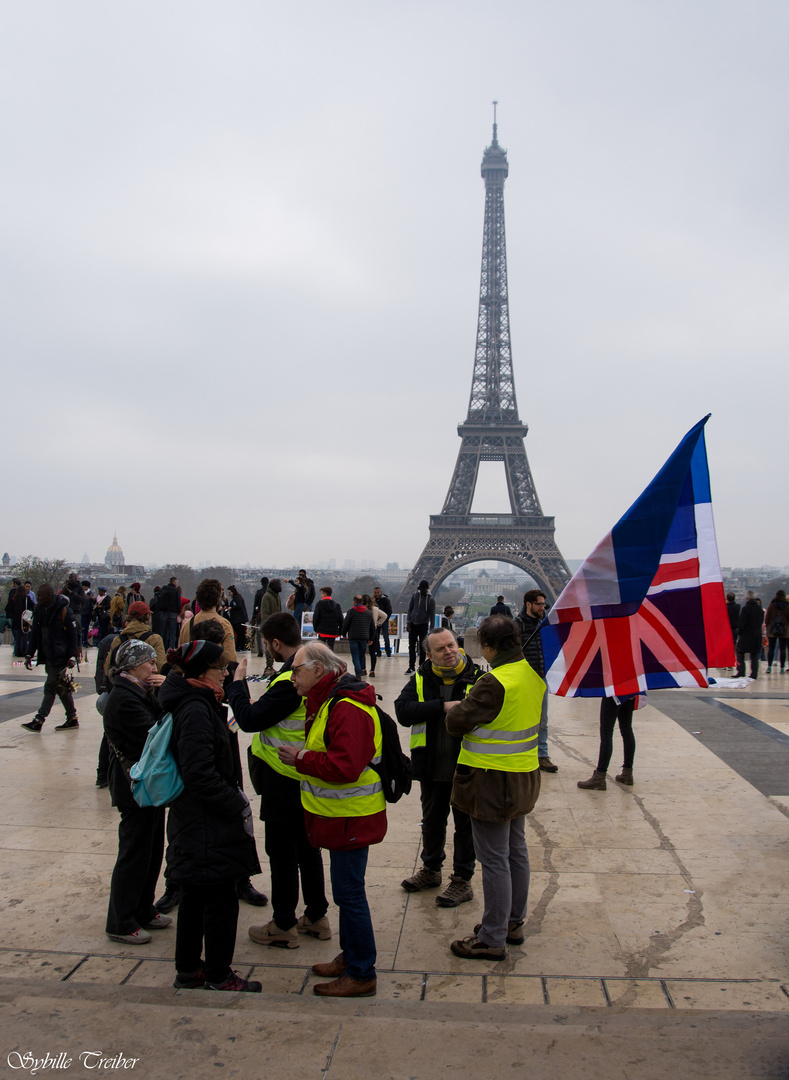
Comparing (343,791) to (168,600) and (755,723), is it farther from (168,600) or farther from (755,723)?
(168,600)

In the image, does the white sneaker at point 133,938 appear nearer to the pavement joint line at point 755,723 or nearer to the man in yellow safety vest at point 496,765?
the man in yellow safety vest at point 496,765

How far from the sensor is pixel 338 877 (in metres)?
3.55

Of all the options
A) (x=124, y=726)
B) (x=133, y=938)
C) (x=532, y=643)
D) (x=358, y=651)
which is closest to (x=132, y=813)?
(x=124, y=726)

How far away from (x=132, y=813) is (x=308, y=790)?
1203 mm

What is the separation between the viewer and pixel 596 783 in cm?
675

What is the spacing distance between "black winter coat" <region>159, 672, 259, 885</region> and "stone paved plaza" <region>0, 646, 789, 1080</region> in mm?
522

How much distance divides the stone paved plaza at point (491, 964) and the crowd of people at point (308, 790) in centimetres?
20

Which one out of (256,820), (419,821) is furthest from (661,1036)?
(256,820)

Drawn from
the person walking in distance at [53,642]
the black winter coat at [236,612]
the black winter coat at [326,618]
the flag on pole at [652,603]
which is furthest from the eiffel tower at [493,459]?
the flag on pole at [652,603]

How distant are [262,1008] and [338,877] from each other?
23.3 inches

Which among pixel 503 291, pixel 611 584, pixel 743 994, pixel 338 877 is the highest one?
pixel 503 291

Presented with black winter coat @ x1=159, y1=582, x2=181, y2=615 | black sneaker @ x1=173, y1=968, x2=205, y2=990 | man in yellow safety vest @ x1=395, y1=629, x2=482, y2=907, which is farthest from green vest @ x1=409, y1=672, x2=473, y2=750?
black winter coat @ x1=159, y1=582, x2=181, y2=615

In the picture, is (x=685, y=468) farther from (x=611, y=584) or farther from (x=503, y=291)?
(x=503, y=291)

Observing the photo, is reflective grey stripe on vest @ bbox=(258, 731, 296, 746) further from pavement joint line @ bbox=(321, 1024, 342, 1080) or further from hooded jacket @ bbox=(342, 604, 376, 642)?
hooded jacket @ bbox=(342, 604, 376, 642)
